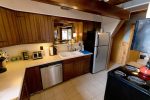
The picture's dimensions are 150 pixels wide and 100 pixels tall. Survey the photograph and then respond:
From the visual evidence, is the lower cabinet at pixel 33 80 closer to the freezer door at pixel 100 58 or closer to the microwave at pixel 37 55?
the microwave at pixel 37 55

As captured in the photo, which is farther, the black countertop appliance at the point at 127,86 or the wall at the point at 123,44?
the wall at the point at 123,44

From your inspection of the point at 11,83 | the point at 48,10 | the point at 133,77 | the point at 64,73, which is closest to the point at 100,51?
the point at 64,73

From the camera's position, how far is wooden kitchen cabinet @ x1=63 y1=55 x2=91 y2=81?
2.58 meters

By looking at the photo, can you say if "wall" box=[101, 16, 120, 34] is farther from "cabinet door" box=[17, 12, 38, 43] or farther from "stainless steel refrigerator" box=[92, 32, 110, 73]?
"cabinet door" box=[17, 12, 38, 43]

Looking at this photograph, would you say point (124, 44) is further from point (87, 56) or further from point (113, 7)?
point (113, 7)

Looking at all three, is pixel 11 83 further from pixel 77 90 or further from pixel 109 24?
pixel 109 24

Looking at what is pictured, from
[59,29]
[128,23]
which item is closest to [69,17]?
[59,29]

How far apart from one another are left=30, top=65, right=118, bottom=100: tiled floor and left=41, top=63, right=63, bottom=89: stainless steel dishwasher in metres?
0.20

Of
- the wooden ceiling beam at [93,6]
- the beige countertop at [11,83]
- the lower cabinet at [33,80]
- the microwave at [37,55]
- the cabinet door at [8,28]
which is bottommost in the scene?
the lower cabinet at [33,80]

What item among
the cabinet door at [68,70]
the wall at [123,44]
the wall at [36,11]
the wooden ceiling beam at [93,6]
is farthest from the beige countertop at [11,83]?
the wall at [123,44]

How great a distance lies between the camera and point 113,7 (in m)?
2.10

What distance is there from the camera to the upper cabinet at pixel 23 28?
5.59 ft

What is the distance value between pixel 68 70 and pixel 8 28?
1.83 metres

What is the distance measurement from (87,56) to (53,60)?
4.06ft
